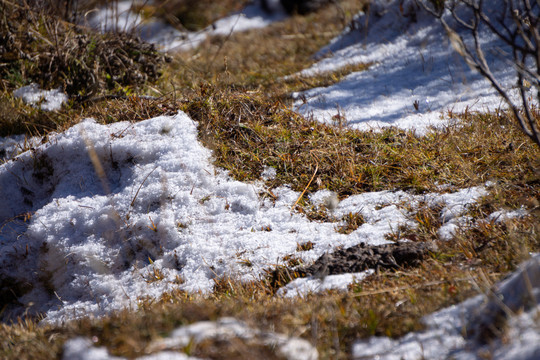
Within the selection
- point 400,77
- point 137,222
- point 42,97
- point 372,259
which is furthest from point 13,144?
point 400,77

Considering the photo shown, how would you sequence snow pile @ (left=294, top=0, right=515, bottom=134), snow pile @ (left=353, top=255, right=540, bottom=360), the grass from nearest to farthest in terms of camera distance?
snow pile @ (left=353, top=255, right=540, bottom=360) < the grass < snow pile @ (left=294, top=0, right=515, bottom=134)

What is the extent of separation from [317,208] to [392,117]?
6.12ft

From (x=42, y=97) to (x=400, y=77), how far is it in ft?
15.2

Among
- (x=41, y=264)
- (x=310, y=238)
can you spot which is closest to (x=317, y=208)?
(x=310, y=238)

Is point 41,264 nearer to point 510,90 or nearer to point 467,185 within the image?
point 467,185

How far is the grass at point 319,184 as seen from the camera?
1.58 m

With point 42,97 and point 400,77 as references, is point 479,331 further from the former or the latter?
point 42,97

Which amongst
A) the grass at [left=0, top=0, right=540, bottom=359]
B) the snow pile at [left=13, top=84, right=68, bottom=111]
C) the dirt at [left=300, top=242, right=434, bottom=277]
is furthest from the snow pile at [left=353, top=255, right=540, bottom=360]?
the snow pile at [left=13, top=84, right=68, bottom=111]

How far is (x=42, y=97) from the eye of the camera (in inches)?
167

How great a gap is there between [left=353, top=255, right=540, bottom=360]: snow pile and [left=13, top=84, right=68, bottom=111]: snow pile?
4219 mm

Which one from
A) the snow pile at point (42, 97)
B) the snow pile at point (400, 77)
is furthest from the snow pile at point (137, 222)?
the snow pile at point (400, 77)

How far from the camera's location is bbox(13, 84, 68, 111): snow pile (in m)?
4.18

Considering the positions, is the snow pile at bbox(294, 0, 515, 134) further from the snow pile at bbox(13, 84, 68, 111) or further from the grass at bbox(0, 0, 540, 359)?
the snow pile at bbox(13, 84, 68, 111)

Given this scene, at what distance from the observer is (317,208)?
114 inches
